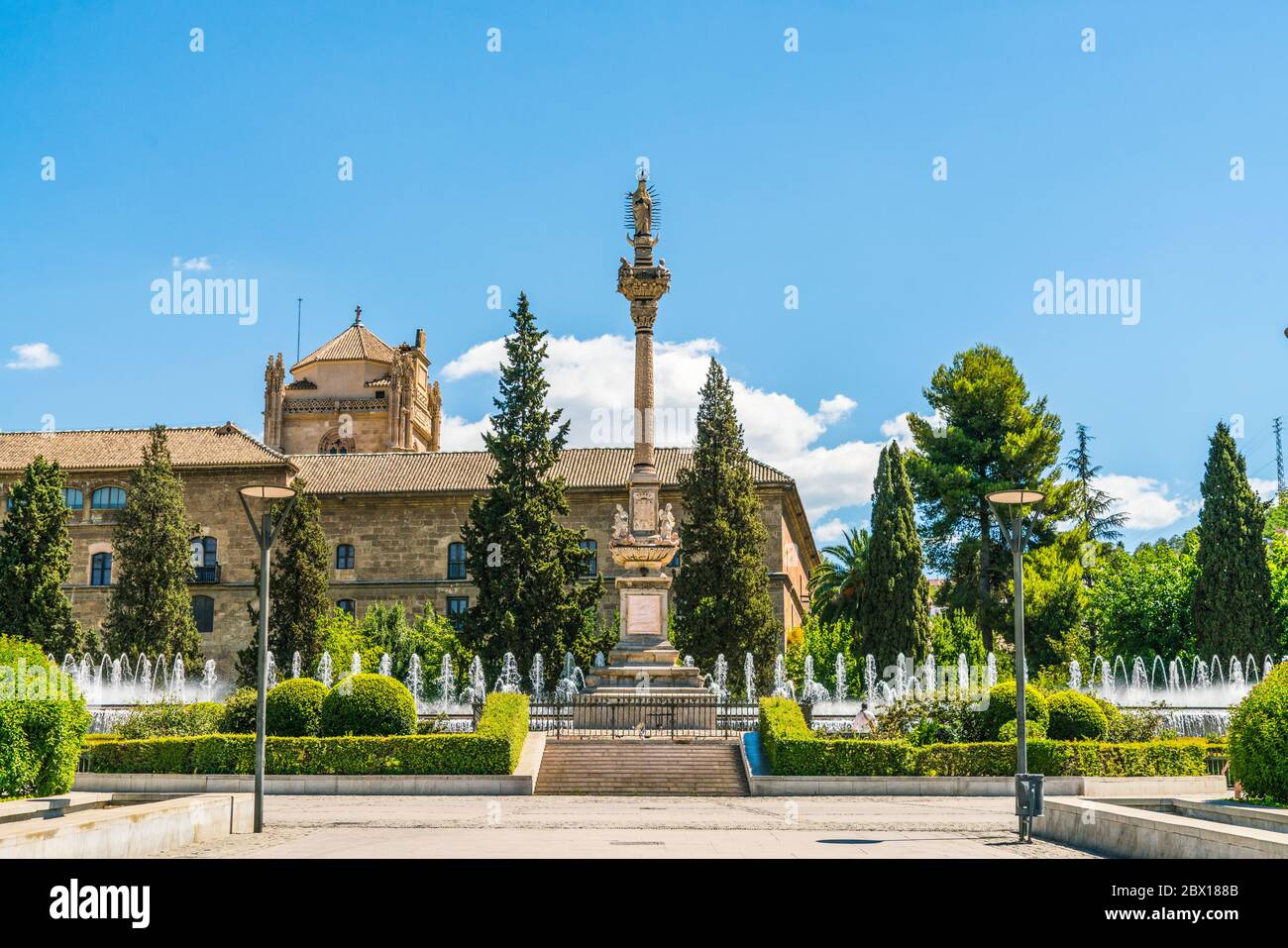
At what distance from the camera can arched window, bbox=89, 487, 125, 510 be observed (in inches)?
2044

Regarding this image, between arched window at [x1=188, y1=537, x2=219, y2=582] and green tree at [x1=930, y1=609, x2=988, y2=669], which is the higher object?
arched window at [x1=188, y1=537, x2=219, y2=582]

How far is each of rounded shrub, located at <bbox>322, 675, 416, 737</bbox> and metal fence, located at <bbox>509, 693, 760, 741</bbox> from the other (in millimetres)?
3607

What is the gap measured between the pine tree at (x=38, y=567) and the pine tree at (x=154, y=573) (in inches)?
61.7

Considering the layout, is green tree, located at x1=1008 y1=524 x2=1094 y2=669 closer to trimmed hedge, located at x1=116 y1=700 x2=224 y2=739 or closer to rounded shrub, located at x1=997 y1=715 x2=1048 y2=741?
rounded shrub, located at x1=997 y1=715 x2=1048 y2=741

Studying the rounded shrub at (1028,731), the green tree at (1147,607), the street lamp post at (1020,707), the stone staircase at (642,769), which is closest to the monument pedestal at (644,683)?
the stone staircase at (642,769)

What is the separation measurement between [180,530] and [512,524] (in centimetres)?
1232

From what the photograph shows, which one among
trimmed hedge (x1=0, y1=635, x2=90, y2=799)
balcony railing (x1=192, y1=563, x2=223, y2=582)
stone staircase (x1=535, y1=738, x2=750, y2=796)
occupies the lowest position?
stone staircase (x1=535, y1=738, x2=750, y2=796)

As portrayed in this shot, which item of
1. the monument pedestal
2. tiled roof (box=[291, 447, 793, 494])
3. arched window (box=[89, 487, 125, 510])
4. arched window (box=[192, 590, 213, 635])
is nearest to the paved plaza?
the monument pedestal

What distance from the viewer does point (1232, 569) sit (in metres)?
36.9

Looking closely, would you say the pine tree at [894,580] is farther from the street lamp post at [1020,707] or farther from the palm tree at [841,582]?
the street lamp post at [1020,707]

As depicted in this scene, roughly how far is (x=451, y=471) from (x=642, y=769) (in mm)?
32071

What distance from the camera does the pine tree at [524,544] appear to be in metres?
38.6
